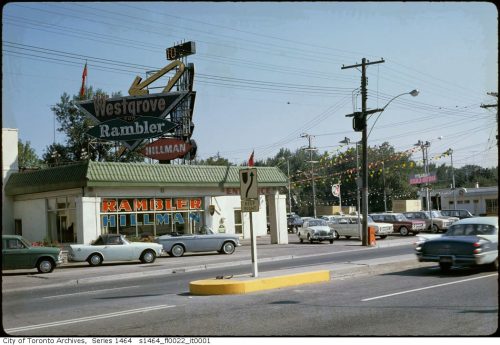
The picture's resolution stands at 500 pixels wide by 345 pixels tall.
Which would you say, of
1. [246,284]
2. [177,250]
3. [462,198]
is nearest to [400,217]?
[177,250]

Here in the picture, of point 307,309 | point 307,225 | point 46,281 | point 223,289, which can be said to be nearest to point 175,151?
point 307,225

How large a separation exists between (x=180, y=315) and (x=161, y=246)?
16584 millimetres

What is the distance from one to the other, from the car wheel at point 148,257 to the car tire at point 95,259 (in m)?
1.82

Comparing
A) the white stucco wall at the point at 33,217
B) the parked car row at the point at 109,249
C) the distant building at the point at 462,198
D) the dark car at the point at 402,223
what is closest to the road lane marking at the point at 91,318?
the distant building at the point at 462,198

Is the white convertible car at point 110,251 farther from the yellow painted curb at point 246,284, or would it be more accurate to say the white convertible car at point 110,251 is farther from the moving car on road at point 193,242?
the yellow painted curb at point 246,284

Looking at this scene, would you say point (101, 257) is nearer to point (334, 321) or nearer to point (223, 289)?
point (223, 289)

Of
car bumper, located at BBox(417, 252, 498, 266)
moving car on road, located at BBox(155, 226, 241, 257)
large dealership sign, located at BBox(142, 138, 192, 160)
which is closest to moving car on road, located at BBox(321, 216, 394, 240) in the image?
moving car on road, located at BBox(155, 226, 241, 257)

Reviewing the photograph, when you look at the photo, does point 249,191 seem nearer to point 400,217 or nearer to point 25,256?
point 25,256

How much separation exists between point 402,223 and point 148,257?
671 inches

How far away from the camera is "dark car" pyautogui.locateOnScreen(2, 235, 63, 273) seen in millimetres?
21531

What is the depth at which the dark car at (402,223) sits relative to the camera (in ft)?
111

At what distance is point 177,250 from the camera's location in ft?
95.5

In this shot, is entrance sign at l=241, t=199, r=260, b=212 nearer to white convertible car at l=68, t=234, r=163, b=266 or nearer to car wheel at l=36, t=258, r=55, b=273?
car wheel at l=36, t=258, r=55, b=273

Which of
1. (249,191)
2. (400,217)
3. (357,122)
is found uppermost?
(357,122)
